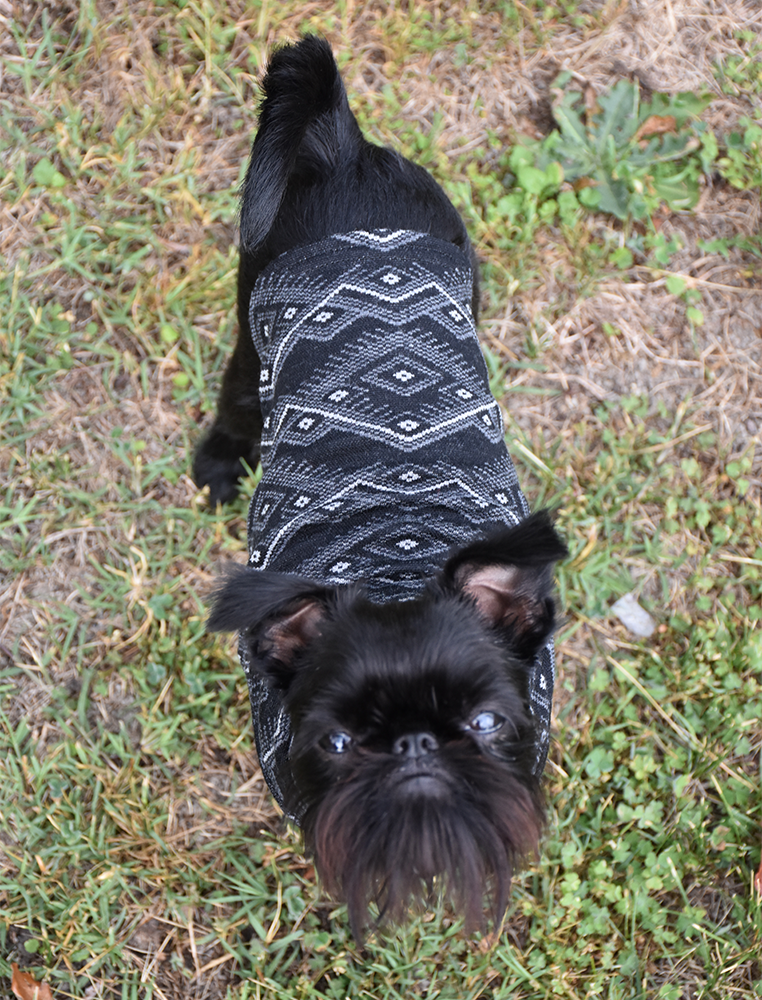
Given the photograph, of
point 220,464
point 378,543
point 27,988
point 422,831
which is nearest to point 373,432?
point 378,543

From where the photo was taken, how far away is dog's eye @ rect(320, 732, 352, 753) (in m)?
1.83

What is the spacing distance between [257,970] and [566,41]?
407cm

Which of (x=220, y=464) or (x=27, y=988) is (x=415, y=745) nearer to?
(x=220, y=464)

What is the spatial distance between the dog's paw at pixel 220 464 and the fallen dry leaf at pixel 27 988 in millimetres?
1787

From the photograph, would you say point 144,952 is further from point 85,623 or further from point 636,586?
point 636,586

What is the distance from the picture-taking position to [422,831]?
1646 millimetres

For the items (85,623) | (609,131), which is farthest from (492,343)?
(85,623)

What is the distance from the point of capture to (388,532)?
2.19m

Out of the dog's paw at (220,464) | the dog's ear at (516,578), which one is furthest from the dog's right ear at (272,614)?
the dog's paw at (220,464)

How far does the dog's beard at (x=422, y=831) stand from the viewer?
166cm

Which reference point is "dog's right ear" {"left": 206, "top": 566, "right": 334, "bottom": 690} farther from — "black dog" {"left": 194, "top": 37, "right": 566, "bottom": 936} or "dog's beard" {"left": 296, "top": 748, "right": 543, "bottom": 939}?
"dog's beard" {"left": 296, "top": 748, "right": 543, "bottom": 939}

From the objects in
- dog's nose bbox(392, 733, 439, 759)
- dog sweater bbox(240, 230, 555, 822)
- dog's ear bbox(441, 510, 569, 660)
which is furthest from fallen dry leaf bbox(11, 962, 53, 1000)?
dog's ear bbox(441, 510, 569, 660)

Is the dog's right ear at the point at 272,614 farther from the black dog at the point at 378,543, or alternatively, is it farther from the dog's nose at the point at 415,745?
the dog's nose at the point at 415,745

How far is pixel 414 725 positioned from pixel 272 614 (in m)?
0.41
